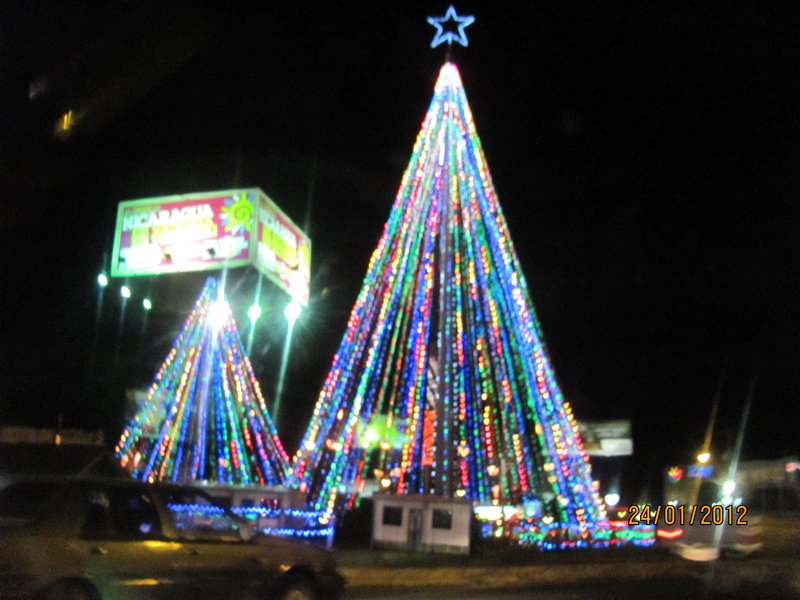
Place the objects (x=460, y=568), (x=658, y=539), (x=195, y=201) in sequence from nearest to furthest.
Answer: (x=460, y=568) < (x=658, y=539) < (x=195, y=201)

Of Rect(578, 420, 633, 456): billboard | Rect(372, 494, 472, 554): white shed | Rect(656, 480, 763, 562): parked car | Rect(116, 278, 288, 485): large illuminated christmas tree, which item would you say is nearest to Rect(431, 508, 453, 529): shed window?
Rect(372, 494, 472, 554): white shed

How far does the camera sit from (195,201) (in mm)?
34625

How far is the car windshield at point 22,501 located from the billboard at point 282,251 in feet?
85.8

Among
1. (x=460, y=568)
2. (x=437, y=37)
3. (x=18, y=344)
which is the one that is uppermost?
(x=437, y=37)

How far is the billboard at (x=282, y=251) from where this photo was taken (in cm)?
3428

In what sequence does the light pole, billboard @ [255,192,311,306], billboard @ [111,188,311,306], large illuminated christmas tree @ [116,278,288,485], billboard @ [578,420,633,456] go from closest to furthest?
large illuminated christmas tree @ [116,278,288,485]
billboard @ [111,188,311,306]
billboard @ [255,192,311,306]
the light pole
billboard @ [578,420,633,456]

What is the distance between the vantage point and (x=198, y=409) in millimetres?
29125

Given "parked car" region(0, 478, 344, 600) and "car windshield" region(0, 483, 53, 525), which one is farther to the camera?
"car windshield" region(0, 483, 53, 525)

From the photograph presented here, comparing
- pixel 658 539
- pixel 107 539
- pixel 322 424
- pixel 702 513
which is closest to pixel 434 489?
pixel 322 424

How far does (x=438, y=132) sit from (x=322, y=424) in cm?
805

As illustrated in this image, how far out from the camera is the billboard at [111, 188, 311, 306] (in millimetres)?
33844

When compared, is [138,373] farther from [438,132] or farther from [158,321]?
[438,132]

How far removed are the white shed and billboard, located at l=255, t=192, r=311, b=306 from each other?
16.0 meters
